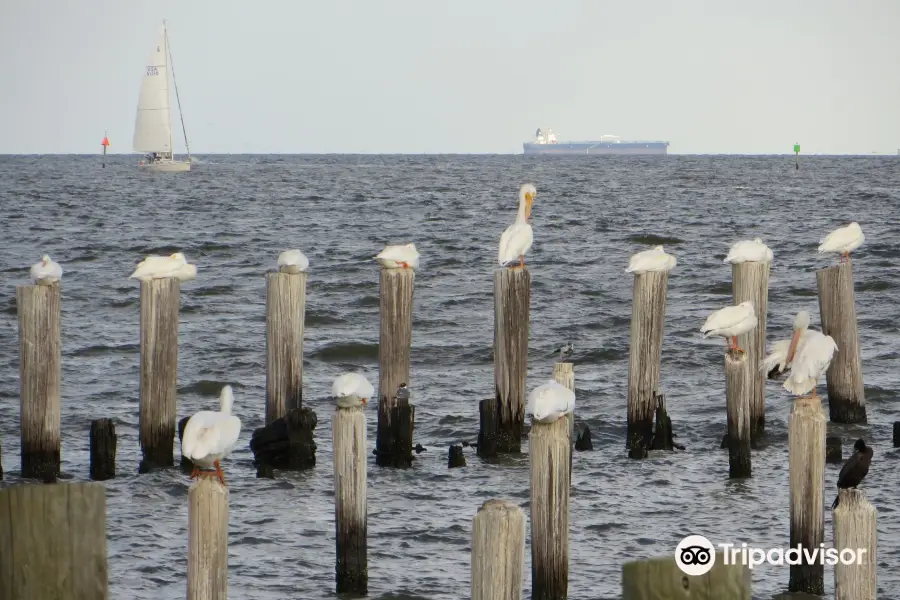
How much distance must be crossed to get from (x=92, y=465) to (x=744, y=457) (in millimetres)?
4658

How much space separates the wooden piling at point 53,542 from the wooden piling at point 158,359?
20.0ft

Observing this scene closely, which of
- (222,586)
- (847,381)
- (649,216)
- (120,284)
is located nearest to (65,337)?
(120,284)

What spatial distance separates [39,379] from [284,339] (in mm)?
1730

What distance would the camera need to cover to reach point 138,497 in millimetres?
8812

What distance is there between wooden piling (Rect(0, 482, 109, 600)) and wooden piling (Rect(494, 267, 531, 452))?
6.44 metres

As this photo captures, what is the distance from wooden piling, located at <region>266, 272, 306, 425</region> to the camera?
927 cm

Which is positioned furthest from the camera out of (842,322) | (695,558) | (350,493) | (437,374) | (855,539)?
(437,374)

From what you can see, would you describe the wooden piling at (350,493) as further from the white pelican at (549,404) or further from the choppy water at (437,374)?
the white pelican at (549,404)

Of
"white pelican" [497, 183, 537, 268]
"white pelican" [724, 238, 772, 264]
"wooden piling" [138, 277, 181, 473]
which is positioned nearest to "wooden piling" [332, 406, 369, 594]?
"wooden piling" [138, 277, 181, 473]

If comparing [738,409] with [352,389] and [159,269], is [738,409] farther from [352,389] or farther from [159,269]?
[159,269]

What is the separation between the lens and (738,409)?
8.75 m

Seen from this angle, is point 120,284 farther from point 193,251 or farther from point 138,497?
point 138,497

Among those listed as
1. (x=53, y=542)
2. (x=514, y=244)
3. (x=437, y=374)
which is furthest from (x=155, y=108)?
(x=53, y=542)

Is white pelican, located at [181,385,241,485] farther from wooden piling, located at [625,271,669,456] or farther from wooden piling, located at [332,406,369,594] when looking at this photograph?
wooden piling, located at [625,271,669,456]
